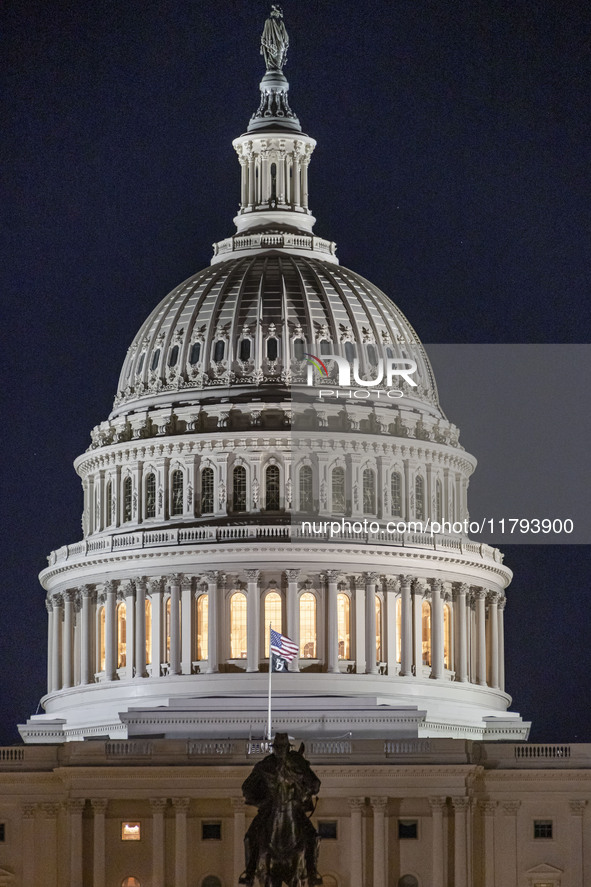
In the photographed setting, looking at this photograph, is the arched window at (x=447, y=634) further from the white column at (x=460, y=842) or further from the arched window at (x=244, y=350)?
the white column at (x=460, y=842)

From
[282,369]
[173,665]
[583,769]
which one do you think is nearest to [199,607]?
[173,665]

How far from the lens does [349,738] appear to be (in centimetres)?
15600

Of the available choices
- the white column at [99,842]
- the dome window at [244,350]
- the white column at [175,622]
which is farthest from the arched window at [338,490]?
the white column at [99,842]

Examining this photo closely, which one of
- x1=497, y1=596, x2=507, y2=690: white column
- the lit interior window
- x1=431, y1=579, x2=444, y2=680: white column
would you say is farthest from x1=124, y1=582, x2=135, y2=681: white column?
x1=497, y1=596, x2=507, y2=690: white column

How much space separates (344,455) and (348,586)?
25.4ft

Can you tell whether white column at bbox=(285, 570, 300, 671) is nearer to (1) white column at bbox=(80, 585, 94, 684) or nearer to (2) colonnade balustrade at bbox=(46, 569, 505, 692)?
(2) colonnade balustrade at bbox=(46, 569, 505, 692)

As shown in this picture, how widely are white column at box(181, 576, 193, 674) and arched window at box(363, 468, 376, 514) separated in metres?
10.9

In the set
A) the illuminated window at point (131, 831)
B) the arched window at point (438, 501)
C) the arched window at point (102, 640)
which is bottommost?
the illuminated window at point (131, 831)

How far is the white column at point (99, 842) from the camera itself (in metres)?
150

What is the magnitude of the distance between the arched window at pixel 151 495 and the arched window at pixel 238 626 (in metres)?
7.88

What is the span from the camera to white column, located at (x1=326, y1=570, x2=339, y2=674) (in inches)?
6590

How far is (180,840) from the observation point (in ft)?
495

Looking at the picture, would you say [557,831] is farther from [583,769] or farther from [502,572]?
[502,572]

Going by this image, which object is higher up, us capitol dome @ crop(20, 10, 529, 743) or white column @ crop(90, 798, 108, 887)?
us capitol dome @ crop(20, 10, 529, 743)
